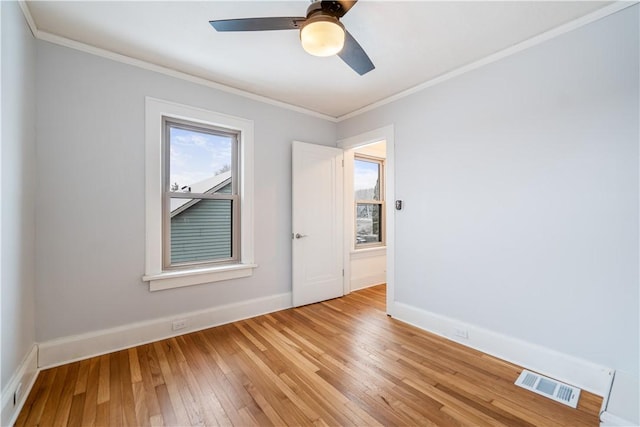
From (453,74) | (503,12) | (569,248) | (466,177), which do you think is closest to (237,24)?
(503,12)

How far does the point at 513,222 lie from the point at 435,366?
53.5 inches

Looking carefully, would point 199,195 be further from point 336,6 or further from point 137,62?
point 336,6

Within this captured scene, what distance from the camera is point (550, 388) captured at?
1944 millimetres

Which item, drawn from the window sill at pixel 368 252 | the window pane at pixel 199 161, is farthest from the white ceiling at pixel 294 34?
the window sill at pixel 368 252

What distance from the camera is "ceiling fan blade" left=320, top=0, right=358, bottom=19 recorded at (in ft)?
4.95

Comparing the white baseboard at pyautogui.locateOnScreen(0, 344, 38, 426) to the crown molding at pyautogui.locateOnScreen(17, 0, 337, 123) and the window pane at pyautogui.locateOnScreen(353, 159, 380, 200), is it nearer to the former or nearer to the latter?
the crown molding at pyautogui.locateOnScreen(17, 0, 337, 123)

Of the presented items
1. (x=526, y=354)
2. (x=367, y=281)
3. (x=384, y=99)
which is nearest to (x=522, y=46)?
(x=384, y=99)

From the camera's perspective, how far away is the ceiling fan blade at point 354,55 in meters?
1.73

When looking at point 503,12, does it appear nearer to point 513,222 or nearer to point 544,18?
point 544,18

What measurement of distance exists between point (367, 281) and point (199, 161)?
3061mm

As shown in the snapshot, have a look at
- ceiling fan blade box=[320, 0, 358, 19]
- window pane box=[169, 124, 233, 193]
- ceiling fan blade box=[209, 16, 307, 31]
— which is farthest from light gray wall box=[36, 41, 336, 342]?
ceiling fan blade box=[320, 0, 358, 19]

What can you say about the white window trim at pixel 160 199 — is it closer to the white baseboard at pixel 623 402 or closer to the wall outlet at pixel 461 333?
the wall outlet at pixel 461 333

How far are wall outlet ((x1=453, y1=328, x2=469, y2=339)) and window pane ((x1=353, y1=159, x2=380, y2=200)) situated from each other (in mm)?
2512

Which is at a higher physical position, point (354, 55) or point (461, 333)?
point (354, 55)
